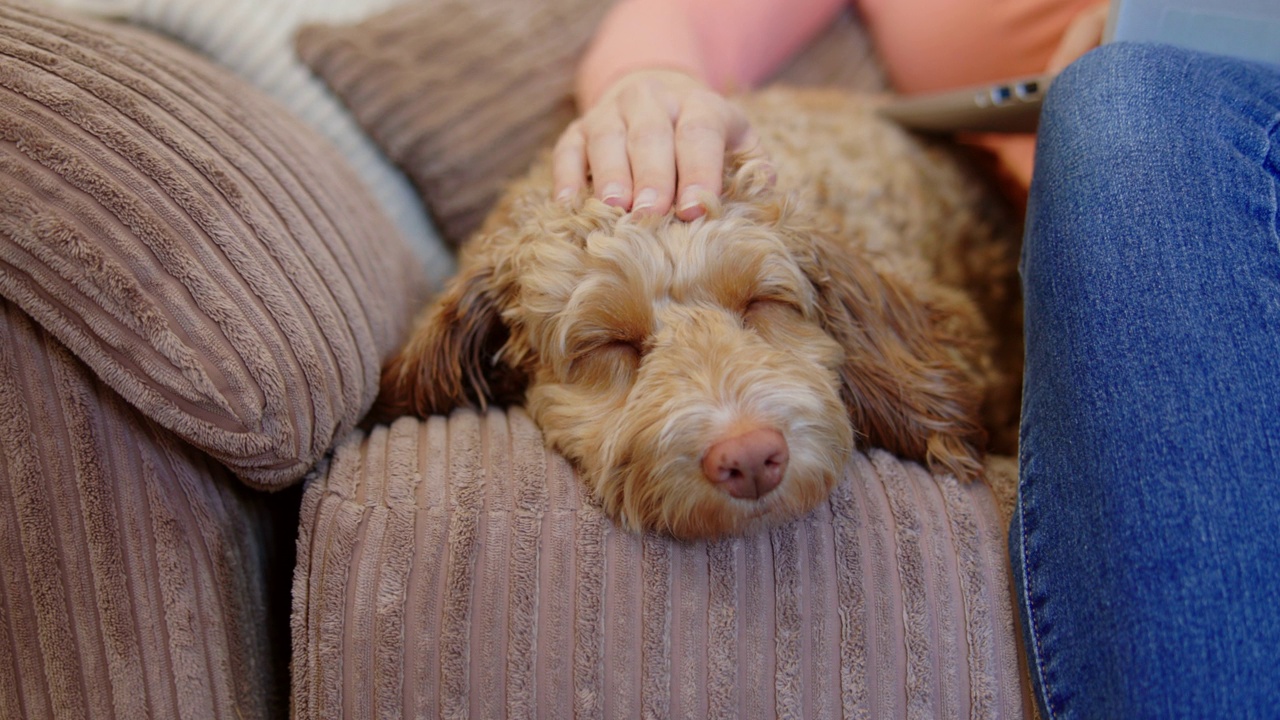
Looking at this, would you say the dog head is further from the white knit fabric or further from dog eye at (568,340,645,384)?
the white knit fabric

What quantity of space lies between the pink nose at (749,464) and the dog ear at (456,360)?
0.56 m

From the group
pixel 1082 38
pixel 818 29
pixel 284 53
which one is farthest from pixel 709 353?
pixel 818 29

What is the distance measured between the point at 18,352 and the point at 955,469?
1460mm

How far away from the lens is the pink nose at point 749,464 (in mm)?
1155

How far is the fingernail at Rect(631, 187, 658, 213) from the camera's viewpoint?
1.40m

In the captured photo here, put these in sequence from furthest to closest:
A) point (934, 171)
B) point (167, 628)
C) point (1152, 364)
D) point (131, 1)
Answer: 1. point (934, 171)
2. point (131, 1)
3. point (167, 628)
4. point (1152, 364)

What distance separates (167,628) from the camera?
1257 millimetres

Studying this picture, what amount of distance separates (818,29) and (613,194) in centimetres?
148

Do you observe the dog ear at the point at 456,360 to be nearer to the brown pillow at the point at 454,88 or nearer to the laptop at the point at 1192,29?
the brown pillow at the point at 454,88

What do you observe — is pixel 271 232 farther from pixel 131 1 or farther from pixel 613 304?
pixel 131 1

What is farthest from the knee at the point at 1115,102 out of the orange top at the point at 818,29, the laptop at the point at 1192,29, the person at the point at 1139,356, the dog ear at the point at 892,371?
the orange top at the point at 818,29

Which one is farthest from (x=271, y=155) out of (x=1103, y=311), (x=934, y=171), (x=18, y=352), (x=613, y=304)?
(x=934, y=171)

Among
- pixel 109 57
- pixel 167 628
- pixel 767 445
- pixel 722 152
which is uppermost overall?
pixel 109 57

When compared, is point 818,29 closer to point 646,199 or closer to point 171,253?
point 646,199
